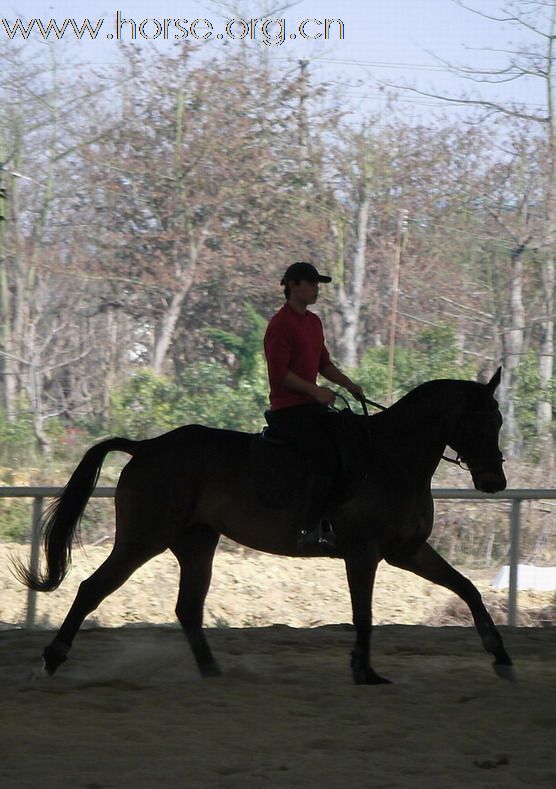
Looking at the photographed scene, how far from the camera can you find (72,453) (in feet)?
61.6

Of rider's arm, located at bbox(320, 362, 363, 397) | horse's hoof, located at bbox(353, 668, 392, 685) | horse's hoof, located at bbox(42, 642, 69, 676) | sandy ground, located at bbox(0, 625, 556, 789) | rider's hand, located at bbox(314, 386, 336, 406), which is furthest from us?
rider's arm, located at bbox(320, 362, 363, 397)

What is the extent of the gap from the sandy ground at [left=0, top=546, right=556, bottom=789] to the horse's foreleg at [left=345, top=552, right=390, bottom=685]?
0.12 meters

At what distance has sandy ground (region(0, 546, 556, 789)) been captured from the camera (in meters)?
3.95

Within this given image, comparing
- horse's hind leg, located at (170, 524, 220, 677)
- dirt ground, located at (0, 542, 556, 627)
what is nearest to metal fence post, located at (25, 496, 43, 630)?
dirt ground, located at (0, 542, 556, 627)

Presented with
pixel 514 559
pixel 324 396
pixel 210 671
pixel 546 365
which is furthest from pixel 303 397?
pixel 546 365

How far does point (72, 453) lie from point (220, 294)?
Result: 4361mm

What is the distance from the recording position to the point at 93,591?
595cm

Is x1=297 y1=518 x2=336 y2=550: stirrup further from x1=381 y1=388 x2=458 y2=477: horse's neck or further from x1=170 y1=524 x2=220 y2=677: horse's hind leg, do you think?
x1=170 y1=524 x2=220 y2=677: horse's hind leg

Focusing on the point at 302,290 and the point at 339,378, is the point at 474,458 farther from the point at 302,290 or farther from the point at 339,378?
the point at 302,290

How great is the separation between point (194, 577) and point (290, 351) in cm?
139

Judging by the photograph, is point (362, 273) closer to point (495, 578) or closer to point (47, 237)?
point (47, 237)

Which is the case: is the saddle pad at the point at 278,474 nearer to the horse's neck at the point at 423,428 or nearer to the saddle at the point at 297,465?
the saddle at the point at 297,465

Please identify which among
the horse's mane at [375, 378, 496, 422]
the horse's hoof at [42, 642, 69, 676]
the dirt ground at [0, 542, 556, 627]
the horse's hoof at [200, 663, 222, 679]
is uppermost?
the horse's mane at [375, 378, 496, 422]

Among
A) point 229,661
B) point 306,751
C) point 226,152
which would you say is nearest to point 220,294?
point 226,152
